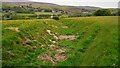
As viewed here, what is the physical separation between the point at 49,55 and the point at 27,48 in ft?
13.1

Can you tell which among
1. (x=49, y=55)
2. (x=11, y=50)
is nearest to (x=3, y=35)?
(x=11, y=50)

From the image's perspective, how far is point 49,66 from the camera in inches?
1204

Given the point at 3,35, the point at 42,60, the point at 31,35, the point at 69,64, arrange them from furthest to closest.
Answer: the point at 31,35, the point at 3,35, the point at 42,60, the point at 69,64

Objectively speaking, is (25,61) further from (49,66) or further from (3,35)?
(3,35)

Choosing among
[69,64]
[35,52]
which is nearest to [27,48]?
[35,52]

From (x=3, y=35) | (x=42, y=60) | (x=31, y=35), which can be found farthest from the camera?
(x=31, y=35)

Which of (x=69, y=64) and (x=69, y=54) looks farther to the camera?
(x=69, y=54)

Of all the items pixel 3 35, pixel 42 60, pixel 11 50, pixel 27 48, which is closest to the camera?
pixel 42 60

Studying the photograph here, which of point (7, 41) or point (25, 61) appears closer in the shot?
point (25, 61)

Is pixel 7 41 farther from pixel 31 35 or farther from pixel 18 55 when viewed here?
pixel 31 35

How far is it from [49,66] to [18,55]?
18.2ft

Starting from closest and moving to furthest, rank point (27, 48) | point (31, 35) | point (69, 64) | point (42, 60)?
point (69, 64) → point (42, 60) → point (27, 48) → point (31, 35)

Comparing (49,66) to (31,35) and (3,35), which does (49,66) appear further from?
(31,35)

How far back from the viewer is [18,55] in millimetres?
34156
